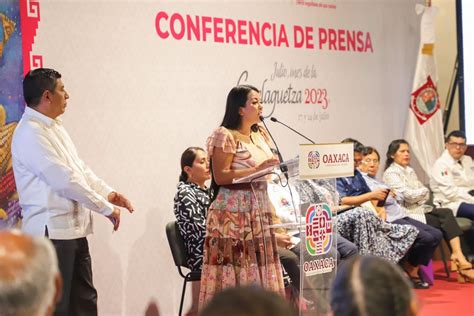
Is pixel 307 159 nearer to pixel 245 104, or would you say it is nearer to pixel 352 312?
pixel 245 104

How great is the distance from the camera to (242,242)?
4230mm

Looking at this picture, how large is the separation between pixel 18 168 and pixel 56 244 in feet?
1.44

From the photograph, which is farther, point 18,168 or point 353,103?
point 353,103

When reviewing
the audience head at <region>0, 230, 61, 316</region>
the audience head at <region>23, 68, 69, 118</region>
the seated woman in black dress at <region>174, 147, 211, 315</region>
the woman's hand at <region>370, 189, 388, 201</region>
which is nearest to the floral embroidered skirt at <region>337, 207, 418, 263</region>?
the woman's hand at <region>370, 189, 388, 201</region>

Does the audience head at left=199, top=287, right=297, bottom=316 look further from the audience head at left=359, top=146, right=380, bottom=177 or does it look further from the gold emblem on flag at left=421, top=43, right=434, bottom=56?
the gold emblem on flag at left=421, top=43, right=434, bottom=56

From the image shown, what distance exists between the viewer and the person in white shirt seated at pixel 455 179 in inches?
281

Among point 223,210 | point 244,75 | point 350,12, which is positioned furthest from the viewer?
point 350,12

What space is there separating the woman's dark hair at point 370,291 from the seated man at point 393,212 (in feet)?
14.6

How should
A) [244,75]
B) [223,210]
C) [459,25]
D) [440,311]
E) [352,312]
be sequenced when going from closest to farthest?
1. [352,312]
2. [223,210]
3. [440,311]
4. [244,75]
5. [459,25]

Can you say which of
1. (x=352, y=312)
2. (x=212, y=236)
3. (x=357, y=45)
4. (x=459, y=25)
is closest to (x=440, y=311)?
(x=212, y=236)

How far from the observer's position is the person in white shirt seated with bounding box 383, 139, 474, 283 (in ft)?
21.6

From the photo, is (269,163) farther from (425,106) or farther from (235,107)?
(425,106)

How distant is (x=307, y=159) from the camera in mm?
4020

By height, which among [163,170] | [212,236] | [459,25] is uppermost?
[459,25]
